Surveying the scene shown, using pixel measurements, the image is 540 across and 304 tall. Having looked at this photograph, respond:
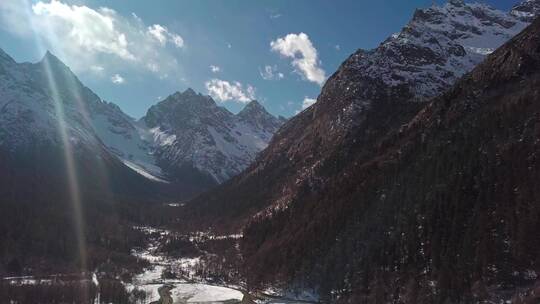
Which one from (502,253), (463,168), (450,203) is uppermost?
(463,168)

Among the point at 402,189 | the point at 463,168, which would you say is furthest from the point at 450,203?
the point at 402,189

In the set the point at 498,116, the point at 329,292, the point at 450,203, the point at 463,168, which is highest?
the point at 498,116

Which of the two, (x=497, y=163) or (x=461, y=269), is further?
(x=497, y=163)

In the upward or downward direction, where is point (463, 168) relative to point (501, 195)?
upward

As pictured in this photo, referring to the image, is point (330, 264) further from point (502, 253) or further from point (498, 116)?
point (498, 116)

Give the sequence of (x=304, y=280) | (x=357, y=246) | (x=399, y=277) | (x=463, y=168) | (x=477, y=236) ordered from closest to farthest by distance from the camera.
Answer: (x=477, y=236) → (x=399, y=277) → (x=463, y=168) → (x=357, y=246) → (x=304, y=280)

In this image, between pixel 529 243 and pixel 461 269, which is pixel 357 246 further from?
pixel 529 243

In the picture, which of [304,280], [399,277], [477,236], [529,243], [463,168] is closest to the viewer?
[529,243]

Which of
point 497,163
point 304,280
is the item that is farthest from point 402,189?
point 304,280

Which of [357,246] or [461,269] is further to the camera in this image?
[357,246]
